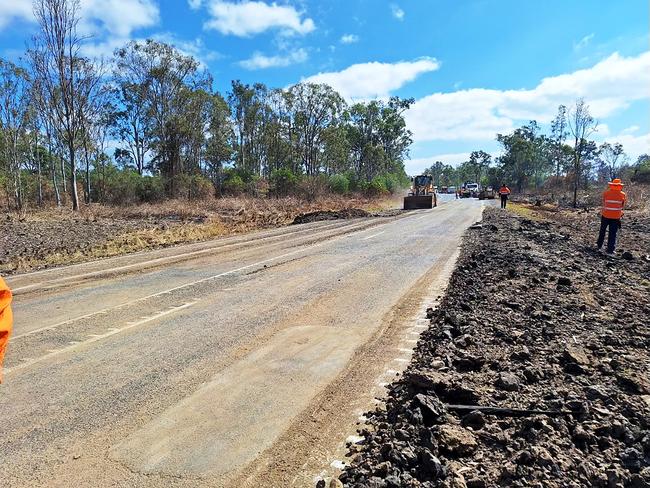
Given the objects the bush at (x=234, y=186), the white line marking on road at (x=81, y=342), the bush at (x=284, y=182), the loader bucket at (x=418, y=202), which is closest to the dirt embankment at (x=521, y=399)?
the white line marking on road at (x=81, y=342)

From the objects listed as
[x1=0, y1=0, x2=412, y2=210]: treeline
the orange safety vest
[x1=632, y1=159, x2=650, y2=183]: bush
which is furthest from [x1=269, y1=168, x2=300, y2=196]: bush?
[x1=632, y1=159, x2=650, y2=183]: bush

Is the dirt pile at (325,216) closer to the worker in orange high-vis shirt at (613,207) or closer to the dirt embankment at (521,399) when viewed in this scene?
the worker in orange high-vis shirt at (613,207)

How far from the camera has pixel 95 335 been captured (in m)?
6.03

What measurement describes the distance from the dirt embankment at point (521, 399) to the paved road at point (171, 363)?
3.24 feet

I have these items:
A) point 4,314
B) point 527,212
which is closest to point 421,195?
point 527,212

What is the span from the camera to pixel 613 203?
42.6 feet

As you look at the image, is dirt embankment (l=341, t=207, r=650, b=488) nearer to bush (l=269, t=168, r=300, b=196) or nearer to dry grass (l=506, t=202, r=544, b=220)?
dry grass (l=506, t=202, r=544, b=220)

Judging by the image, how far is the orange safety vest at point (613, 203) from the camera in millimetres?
12916

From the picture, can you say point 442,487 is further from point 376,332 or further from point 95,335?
point 95,335

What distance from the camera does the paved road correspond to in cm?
335

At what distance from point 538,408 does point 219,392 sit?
2.83 metres

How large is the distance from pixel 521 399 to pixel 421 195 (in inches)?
1418

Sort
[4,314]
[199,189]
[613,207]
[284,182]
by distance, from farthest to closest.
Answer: [284,182] → [199,189] → [613,207] → [4,314]

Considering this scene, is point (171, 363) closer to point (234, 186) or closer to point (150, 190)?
point (150, 190)
